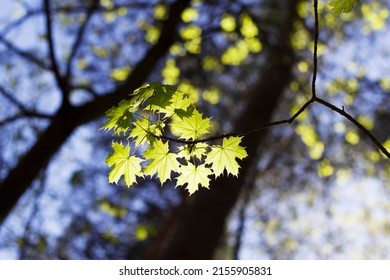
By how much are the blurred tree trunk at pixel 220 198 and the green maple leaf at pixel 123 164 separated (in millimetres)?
3163

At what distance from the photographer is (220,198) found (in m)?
5.38

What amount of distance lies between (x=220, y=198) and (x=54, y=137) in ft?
6.80

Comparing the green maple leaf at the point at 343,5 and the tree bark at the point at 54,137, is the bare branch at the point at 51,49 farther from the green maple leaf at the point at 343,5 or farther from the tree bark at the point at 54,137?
the green maple leaf at the point at 343,5

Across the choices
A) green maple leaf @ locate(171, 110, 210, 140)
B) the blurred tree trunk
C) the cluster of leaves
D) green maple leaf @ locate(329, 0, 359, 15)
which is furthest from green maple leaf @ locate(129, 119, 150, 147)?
the blurred tree trunk

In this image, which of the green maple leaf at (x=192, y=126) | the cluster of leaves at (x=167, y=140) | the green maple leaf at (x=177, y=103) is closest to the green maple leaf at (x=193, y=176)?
the cluster of leaves at (x=167, y=140)

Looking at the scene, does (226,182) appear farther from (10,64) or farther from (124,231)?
(124,231)

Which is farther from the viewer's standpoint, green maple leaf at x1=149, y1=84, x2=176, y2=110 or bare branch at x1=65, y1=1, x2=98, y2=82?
bare branch at x1=65, y1=1, x2=98, y2=82

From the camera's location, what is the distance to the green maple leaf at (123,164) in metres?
1.91

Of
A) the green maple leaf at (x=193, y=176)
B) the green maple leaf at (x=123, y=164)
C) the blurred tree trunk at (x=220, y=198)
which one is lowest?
the green maple leaf at (x=193, y=176)

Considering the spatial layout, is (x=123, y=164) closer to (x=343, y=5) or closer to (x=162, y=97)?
(x=162, y=97)

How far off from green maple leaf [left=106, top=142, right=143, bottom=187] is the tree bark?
273 cm

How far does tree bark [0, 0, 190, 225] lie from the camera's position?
4281 mm

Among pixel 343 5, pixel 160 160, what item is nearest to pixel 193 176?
pixel 160 160

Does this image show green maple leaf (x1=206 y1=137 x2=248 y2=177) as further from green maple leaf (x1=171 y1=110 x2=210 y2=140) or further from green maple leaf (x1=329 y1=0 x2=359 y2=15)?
green maple leaf (x1=329 y1=0 x2=359 y2=15)
